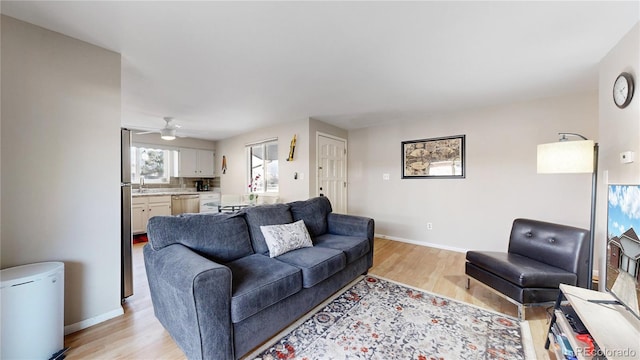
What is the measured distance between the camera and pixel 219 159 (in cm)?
→ 634

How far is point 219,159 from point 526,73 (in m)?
6.32

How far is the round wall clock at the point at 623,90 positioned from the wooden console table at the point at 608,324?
4.74 ft

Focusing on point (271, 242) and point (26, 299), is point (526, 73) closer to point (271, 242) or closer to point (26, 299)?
point (271, 242)

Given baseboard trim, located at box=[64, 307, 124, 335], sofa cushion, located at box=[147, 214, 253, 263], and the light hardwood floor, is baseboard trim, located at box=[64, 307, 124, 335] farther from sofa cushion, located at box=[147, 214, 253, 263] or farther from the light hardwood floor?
sofa cushion, located at box=[147, 214, 253, 263]

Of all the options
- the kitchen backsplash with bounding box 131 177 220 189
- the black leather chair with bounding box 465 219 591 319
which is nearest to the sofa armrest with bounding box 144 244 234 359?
the black leather chair with bounding box 465 219 591 319

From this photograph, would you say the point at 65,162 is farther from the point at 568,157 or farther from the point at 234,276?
the point at 568,157

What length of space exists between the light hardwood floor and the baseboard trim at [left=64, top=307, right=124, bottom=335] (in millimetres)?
36

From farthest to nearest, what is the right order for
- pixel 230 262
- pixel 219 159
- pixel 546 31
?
pixel 219 159 < pixel 230 262 < pixel 546 31

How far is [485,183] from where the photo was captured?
3467 millimetres

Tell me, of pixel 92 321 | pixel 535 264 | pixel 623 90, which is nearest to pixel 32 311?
pixel 92 321

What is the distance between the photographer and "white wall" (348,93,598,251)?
115 inches

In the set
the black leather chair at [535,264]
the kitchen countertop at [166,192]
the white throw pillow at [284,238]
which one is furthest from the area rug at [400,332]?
the kitchen countertop at [166,192]

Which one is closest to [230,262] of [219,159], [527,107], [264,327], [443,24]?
[264,327]

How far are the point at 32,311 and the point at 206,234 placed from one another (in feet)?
3.24
